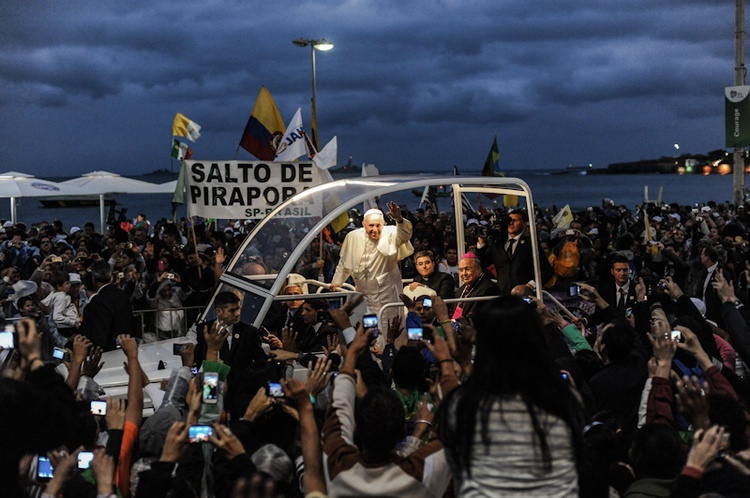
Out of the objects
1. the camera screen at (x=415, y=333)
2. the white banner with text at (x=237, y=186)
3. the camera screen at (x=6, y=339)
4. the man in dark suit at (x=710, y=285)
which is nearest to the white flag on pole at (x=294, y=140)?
the white banner with text at (x=237, y=186)

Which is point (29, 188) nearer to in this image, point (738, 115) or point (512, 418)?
point (738, 115)

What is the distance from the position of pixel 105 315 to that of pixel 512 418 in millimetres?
6544

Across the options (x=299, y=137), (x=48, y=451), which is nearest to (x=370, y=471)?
(x=48, y=451)

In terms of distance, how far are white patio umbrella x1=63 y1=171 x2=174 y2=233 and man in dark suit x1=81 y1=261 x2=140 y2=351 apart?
18.5 m

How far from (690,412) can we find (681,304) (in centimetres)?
375

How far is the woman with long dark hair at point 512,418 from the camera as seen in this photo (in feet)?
9.79

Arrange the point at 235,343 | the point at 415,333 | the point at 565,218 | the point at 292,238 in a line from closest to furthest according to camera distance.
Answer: the point at 415,333
the point at 235,343
the point at 292,238
the point at 565,218

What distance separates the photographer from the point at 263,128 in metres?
13.9

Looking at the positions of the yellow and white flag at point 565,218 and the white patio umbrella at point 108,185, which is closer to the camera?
the yellow and white flag at point 565,218

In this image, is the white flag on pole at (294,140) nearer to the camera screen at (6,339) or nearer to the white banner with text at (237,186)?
the white banner with text at (237,186)

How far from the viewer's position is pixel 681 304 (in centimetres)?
745

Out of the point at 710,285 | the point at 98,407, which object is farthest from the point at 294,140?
the point at 98,407

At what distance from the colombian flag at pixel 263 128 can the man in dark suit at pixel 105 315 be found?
5.51 m

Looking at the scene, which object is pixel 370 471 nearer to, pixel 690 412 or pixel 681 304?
pixel 690 412
